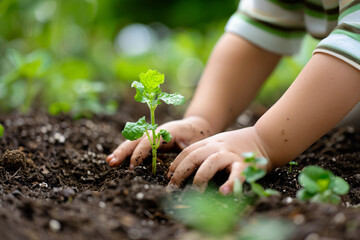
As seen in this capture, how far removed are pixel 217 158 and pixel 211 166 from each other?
3 centimetres

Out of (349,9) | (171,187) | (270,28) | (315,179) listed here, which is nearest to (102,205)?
(171,187)

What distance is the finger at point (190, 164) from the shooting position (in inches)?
43.9

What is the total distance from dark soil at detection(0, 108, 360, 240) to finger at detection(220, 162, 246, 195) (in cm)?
12

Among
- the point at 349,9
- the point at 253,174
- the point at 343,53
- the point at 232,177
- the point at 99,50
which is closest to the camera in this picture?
the point at 253,174

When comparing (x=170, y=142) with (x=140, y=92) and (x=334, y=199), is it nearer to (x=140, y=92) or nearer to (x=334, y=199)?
(x=140, y=92)

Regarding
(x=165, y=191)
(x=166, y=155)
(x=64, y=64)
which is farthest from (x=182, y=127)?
(x=64, y=64)

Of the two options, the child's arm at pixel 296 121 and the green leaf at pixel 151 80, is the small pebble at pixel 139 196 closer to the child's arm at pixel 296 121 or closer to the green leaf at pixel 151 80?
the child's arm at pixel 296 121

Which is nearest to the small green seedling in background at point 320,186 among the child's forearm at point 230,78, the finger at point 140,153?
the finger at point 140,153

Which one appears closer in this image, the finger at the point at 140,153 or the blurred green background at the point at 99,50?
the finger at the point at 140,153

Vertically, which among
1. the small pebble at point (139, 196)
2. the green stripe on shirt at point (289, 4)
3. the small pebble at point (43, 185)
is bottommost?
the small pebble at point (43, 185)

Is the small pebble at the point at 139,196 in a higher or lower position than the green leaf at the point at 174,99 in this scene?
lower

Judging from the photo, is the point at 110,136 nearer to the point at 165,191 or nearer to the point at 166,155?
the point at 166,155

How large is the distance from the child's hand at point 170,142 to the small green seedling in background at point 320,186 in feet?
1.57

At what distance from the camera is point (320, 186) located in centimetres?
93
